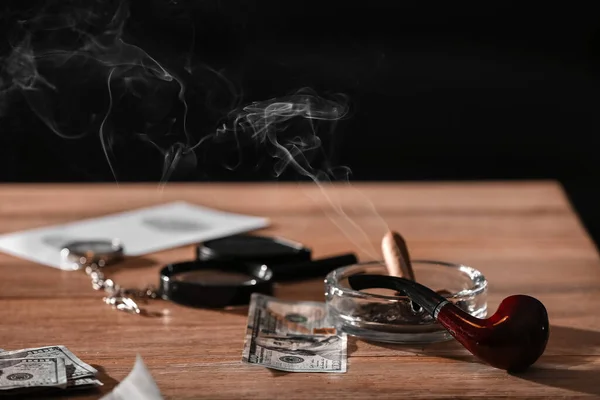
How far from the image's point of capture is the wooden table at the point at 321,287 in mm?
962

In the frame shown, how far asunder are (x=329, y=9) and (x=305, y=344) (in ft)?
7.56

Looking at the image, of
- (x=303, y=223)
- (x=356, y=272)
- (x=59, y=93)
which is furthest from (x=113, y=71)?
(x=59, y=93)

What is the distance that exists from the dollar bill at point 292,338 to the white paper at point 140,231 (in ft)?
1.22

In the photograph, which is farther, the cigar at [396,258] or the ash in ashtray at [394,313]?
the cigar at [396,258]

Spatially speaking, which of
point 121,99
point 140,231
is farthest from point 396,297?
point 121,99

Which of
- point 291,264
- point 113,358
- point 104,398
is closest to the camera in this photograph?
point 104,398

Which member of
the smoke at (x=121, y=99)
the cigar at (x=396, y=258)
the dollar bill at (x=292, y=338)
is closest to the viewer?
the dollar bill at (x=292, y=338)

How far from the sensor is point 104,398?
0.87 m

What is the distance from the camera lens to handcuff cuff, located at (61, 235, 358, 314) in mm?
1236

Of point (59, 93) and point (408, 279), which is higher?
point (59, 93)

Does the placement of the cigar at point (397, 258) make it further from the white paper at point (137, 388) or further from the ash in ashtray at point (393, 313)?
the white paper at point (137, 388)

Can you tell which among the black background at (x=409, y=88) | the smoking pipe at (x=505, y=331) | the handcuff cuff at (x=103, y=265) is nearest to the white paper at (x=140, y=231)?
the handcuff cuff at (x=103, y=265)

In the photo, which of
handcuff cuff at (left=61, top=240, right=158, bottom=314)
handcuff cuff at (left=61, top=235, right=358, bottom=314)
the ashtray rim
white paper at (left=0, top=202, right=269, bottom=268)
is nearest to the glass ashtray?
the ashtray rim

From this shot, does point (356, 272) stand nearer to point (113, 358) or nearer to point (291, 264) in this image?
point (291, 264)
